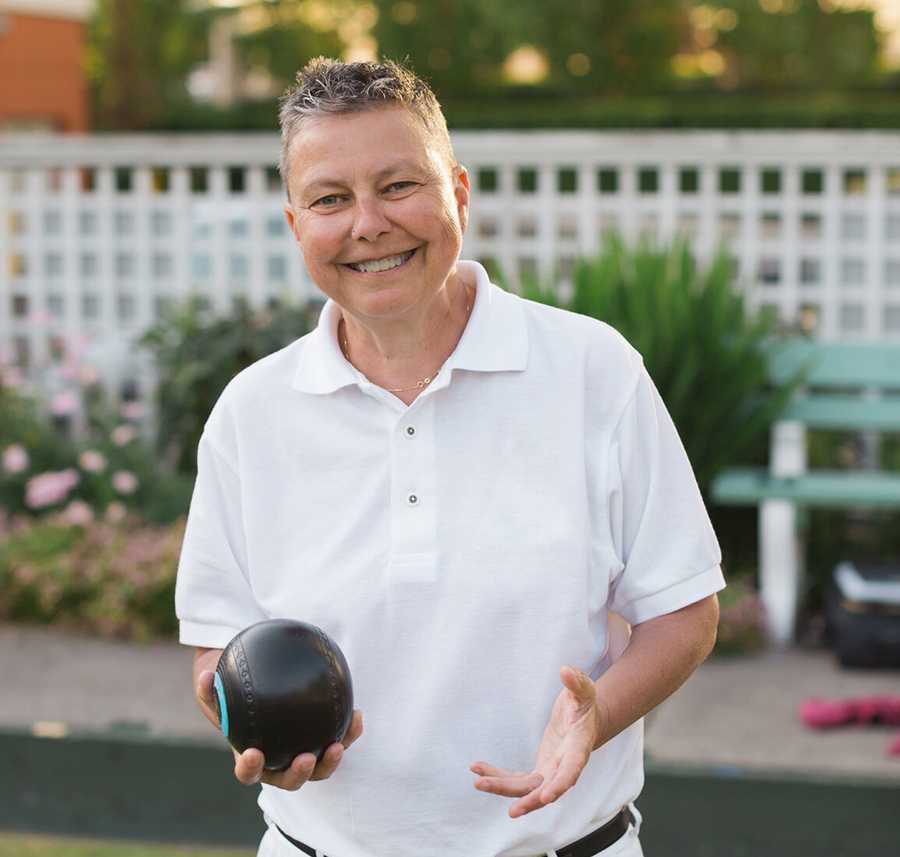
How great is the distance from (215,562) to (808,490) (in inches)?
160

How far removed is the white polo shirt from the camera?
6.46ft

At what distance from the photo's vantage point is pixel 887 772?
445 cm

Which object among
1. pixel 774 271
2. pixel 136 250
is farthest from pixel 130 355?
pixel 774 271

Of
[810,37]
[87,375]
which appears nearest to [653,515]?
[87,375]

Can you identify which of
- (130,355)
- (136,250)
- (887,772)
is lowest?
(887,772)

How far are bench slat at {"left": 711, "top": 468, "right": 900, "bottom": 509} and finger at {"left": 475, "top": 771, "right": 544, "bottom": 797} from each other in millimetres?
4092

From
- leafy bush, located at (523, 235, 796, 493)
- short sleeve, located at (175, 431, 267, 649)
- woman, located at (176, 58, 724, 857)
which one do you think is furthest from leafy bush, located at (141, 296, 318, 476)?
woman, located at (176, 58, 724, 857)

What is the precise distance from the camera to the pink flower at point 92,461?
645 cm

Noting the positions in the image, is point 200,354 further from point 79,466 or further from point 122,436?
point 79,466

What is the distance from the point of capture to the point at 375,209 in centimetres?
196

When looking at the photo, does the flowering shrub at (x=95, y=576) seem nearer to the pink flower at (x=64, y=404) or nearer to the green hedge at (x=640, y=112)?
the pink flower at (x=64, y=404)

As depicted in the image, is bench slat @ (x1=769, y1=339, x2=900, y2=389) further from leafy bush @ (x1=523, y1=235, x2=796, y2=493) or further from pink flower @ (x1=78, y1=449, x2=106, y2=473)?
pink flower @ (x1=78, y1=449, x2=106, y2=473)

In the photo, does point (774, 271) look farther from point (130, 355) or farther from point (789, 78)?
point (789, 78)

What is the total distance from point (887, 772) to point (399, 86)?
314cm
